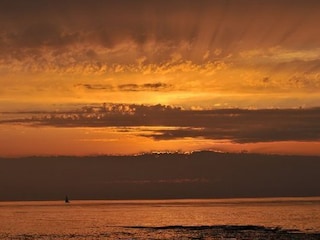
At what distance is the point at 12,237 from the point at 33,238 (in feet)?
16.7

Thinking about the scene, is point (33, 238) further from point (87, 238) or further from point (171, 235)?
point (171, 235)

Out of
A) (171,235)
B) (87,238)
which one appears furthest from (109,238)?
(171,235)

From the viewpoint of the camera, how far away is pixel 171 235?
331ft

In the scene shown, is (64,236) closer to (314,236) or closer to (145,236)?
(145,236)

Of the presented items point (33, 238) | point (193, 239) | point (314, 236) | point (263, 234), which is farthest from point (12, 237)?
point (314, 236)

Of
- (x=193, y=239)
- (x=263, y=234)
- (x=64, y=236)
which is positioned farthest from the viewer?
(x=64, y=236)

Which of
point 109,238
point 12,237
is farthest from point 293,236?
point 12,237

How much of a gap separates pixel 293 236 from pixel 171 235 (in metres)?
19.8

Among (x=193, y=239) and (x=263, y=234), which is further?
(x=263, y=234)

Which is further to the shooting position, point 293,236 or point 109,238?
point 109,238

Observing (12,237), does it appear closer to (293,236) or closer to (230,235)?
(230,235)

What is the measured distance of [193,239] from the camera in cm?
9000

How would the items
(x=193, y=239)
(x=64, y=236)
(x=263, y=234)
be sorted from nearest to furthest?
(x=193, y=239) < (x=263, y=234) < (x=64, y=236)

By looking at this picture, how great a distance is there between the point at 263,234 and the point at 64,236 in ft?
102
